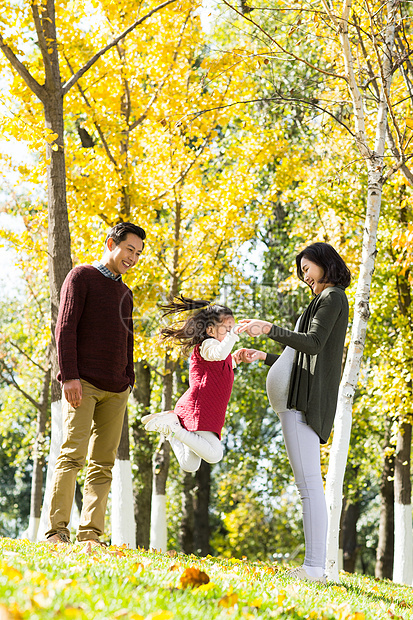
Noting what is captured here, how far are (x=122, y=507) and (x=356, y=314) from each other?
5.16 metres

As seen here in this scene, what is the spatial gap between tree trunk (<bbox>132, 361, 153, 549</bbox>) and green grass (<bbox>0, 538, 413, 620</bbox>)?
11.7 meters

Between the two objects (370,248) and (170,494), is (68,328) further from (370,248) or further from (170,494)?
(170,494)

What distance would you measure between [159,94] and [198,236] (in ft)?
9.05

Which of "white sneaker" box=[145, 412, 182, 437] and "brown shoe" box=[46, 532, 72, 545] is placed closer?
"brown shoe" box=[46, 532, 72, 545]

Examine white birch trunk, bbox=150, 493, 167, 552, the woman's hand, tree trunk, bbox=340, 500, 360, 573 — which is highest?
the woman's hand

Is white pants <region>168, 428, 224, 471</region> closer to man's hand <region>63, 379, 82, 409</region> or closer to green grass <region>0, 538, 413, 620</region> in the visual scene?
man's hand <region>63, 379, 82, 409</region>

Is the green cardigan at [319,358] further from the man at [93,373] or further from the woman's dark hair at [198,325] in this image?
the man at [93,373]

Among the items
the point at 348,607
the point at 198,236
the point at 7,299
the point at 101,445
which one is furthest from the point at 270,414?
the point at 348,607

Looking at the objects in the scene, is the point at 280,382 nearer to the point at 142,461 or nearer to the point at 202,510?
the point at 142,461

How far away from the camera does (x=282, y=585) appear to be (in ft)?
11.9

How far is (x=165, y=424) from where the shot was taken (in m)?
5.05

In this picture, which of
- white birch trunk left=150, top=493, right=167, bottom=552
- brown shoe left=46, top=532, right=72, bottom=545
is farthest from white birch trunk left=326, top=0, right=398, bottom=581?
white birch trunk left=150, top=493, right=167, bottom=552

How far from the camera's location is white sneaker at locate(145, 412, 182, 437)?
5043mm

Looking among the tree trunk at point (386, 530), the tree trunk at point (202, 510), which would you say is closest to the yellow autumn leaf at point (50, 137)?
the tree trunk at point (386, 530)
